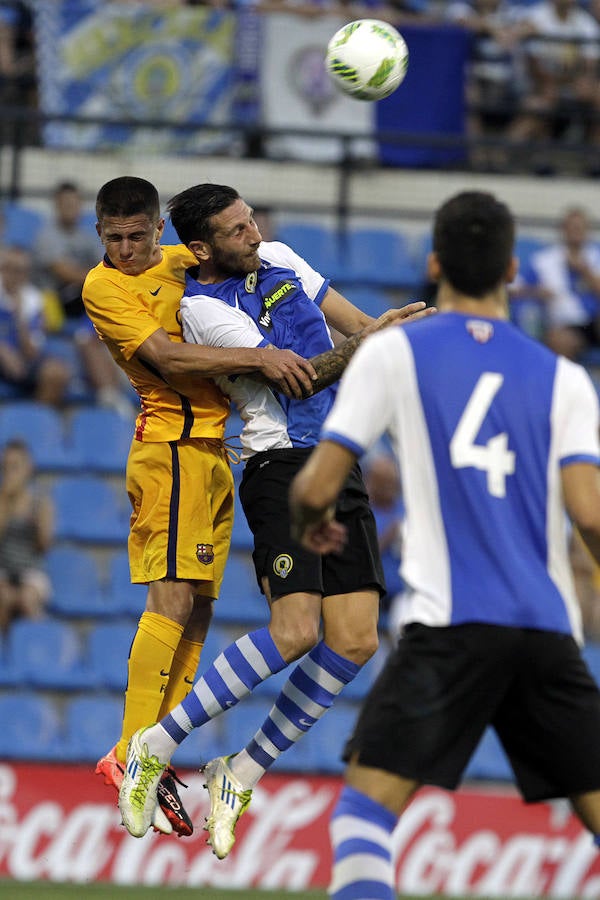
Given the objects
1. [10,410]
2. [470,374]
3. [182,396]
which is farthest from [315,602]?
[10,410]

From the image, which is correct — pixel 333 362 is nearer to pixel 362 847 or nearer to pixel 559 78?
pixel 362 847

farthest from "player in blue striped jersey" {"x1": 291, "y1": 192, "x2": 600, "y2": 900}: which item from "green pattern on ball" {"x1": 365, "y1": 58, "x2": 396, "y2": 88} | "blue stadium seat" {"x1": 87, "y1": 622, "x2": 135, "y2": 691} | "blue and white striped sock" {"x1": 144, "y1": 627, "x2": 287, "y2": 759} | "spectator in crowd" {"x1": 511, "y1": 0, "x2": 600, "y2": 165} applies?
"spectator in crowd" {"x1": 511, "y1": 0, "x2": 600, "y2": 165}

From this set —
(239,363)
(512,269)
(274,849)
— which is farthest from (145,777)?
(274,849)

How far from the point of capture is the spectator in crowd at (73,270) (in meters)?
12.8

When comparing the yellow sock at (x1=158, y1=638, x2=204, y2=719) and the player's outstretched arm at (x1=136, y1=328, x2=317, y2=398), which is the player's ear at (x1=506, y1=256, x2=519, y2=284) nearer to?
the player's outstretched arm at (x1=136, y1=328, x2=317, y2=398)

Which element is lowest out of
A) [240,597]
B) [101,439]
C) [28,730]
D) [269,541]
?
[28,730]

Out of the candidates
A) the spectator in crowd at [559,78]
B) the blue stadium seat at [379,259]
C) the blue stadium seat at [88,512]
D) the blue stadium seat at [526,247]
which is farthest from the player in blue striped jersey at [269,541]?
the spectator in crowd at [559,78]

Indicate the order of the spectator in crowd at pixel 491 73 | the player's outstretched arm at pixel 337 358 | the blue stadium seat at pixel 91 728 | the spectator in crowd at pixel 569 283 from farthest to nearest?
the spectator in crowd at pixel 491 73 → the spectator in crowd at pixel 569 283 → the blue stadium seat at pixel 91 728 → the player's outstretched arm at pixel 337 358

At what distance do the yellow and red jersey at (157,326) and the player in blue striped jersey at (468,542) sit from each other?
1.94 meters

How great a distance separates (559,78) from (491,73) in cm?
67

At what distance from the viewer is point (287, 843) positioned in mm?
10594

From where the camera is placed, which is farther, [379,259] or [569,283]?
[379,259]

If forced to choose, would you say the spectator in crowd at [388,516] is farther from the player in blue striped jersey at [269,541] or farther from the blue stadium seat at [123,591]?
the player in blue striped jersey at [269,541]

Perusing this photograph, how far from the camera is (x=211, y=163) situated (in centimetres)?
1392
